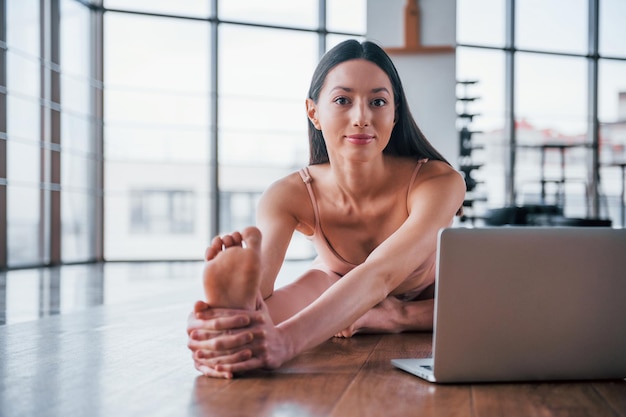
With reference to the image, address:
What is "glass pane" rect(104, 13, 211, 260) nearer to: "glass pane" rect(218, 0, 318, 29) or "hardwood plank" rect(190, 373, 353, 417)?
"glass pane" rect(218, 0, 318, 29)

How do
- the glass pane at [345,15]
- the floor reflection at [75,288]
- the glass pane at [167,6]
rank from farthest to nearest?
the glass pane at [345,15] < the glass pane at [167,6] < the floor reflection at [75,288]

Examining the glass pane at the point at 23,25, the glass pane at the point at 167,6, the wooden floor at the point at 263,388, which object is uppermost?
the glass pane at the point at 167,6

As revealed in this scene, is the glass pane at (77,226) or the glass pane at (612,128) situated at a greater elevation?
the glass pane at (612,128)

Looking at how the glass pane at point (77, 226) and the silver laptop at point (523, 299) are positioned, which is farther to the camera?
the glass pane at point (77, 226)

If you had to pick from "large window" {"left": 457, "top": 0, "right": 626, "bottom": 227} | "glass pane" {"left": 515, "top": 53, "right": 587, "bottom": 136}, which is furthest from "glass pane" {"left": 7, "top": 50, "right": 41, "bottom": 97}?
"glass pane" {"left": 515, "top": 53, "right": 587, "bottom": 136}

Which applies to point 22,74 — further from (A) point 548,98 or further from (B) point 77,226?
(A) point 548,98

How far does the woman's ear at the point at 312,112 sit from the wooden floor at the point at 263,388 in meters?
0.58

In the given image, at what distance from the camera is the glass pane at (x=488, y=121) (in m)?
8.05

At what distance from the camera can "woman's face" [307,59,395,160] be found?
1.67 metres

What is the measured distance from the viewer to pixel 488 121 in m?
8.09

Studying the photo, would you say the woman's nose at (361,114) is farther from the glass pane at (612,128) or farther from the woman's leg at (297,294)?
the glass pane at (612,128)

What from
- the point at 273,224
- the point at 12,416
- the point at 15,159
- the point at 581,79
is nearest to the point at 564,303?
the point at 273,224

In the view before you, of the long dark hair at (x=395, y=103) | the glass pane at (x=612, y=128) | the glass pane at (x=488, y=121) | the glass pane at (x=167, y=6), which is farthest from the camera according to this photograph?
the glass pane at (x=612, y=128)

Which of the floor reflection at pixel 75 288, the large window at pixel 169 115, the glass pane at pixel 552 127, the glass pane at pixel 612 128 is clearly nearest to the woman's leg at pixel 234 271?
the floor reflection at pixel 75 288
